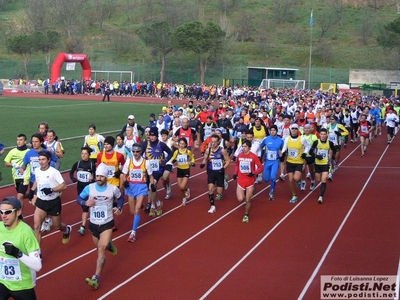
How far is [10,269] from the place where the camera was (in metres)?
6.11

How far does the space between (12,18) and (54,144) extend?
313ft

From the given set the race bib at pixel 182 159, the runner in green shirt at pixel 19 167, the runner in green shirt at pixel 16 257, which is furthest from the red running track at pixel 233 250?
the runner in green shirt at pixel 16 257

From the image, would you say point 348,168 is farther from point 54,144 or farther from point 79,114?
point 79,114

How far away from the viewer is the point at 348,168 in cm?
1981

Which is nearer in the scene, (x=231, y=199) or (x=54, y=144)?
(x=54, y=144)

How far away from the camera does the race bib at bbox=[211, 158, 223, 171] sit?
44.2ft

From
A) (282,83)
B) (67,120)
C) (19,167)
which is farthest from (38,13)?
(19,167)

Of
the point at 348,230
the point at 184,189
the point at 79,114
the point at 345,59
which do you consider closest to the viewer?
the point at 348,230

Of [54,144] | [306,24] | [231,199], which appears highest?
[306,24]

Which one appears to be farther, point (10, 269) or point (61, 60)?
point (61, 60)

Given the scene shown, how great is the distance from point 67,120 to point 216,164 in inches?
842

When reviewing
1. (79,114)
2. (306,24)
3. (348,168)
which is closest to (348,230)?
(348,168)

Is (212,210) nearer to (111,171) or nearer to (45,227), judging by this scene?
(111,171)

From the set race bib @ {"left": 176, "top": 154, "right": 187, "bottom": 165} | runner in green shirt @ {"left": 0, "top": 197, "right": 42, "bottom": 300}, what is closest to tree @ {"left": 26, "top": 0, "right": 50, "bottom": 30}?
race bib @ {"left": 176, "top": 154, "right": 187, "bottom": 165}
